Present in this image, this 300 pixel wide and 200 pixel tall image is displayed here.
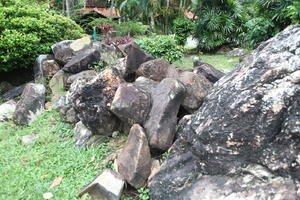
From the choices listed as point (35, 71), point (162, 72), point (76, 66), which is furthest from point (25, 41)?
point (162, 72)

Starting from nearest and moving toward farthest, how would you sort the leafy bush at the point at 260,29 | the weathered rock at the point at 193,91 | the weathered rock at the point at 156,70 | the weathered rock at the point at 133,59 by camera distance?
1. the weathered rock at the point at 193,91
2. the weathered rock at the point at 156,70
3. the weathered rock at the point at 133,59
4. the leafy bush at the point at 260,29

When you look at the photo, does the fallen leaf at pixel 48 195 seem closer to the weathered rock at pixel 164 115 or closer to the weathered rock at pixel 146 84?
the weathered rock at pixel 164 115

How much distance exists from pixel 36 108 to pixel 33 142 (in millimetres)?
935

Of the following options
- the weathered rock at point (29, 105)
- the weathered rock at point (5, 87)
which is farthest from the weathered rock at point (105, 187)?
the weathered rock at point (5, 87)

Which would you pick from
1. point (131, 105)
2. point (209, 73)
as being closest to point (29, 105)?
point (131, 105)

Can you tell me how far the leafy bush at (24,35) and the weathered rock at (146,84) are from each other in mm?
3253

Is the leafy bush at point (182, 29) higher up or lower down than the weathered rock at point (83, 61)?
lower down

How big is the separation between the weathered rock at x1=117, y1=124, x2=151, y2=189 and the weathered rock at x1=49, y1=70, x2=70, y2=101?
291 cm

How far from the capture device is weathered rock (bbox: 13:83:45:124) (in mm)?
4465

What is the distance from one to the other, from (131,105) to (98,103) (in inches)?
21.8

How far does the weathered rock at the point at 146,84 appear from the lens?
11.2 ft

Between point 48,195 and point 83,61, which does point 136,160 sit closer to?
point 48,195

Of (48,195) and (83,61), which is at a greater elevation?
(83,61)

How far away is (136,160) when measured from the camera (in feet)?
8.85
